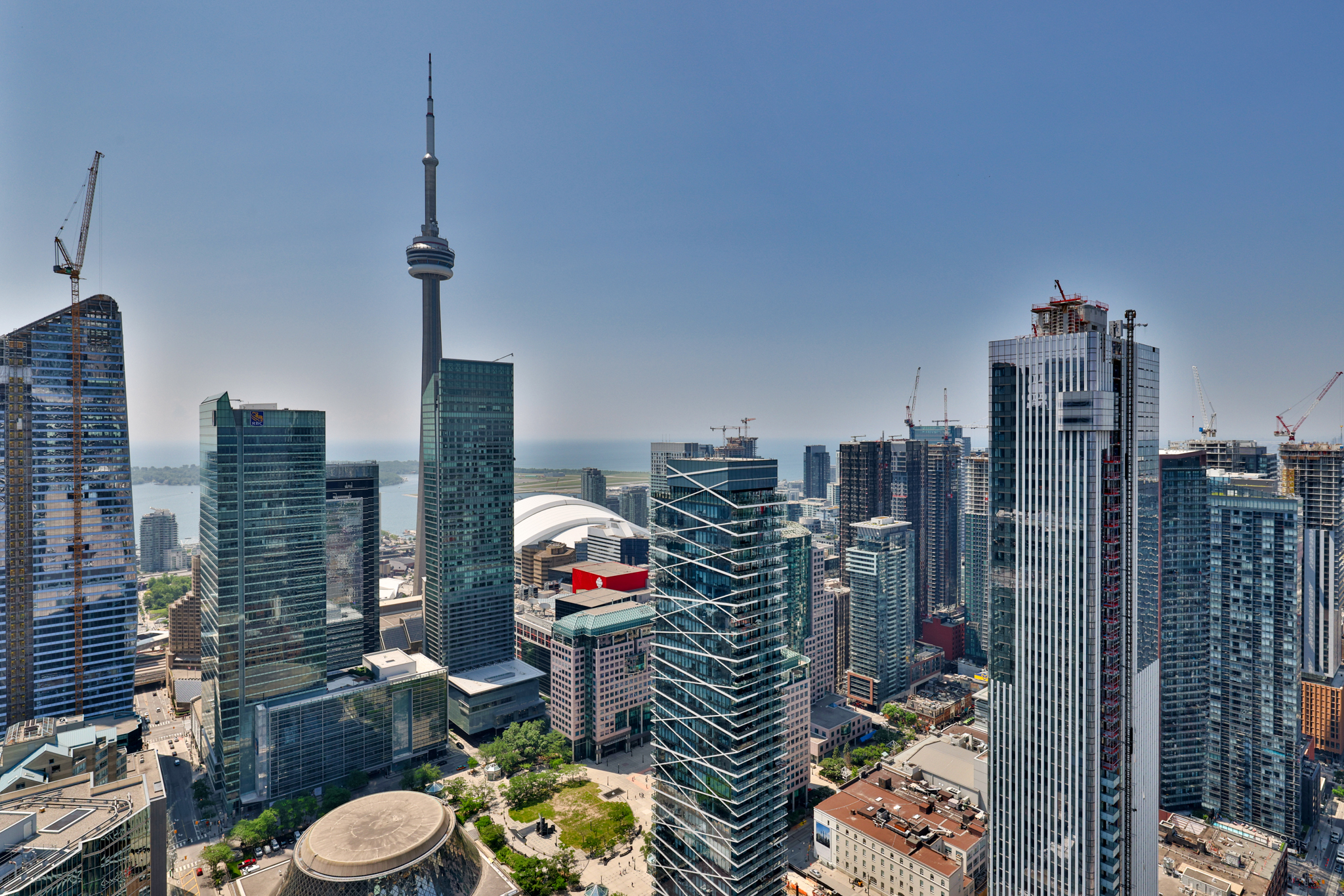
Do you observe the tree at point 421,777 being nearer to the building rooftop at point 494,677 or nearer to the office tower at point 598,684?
the building rooftop at point 494,677

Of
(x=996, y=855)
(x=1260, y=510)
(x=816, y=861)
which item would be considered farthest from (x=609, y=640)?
(x=1260, y=510)

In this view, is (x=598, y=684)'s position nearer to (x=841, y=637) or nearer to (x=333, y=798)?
(x=333, y=798)

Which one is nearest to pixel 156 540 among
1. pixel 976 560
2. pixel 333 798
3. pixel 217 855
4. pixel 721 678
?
pixel 333 798

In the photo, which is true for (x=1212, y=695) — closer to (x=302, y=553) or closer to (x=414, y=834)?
(x=414, y=834)


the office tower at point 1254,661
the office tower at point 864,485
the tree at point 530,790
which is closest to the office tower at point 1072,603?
the office tower at point 1254,661

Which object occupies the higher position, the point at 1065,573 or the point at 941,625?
the point at 1065,573

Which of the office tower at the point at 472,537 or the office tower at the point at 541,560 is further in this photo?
the office tower at the point at 541,560

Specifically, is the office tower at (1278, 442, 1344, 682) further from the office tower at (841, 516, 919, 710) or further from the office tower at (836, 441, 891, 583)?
the office tower at (836, 441, 891, 583)
